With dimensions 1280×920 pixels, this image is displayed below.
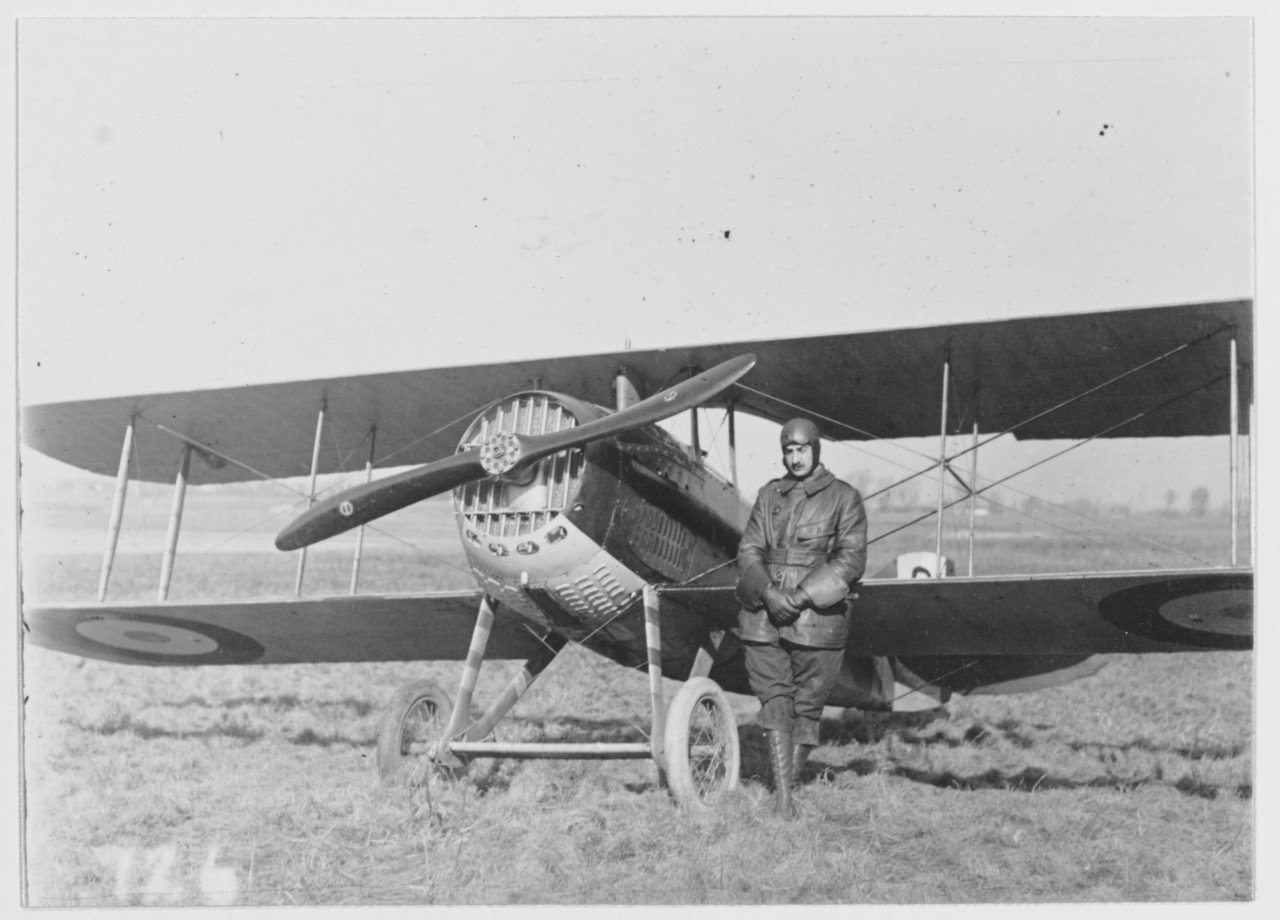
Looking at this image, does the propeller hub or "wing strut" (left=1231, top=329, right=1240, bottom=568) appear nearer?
the propeller hub

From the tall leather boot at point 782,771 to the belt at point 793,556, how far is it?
2.77ft

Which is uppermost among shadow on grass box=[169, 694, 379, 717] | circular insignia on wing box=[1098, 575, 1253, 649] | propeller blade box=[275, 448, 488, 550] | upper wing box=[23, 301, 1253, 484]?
upper wing box=[23, 301, 1253, 484]

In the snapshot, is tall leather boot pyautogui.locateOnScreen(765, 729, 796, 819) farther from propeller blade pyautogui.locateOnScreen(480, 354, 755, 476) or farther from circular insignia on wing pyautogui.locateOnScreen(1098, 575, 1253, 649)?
circular insignia on wing pyautogui.locateOnScreen(1098, 575, 1253, 649)

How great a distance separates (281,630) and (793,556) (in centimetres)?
451

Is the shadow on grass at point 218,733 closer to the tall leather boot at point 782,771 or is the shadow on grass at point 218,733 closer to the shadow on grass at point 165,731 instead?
the shadow on grass at point 165,731

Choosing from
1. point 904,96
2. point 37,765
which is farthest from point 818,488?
point 37,765

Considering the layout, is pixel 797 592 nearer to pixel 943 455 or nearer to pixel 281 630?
pixel 943 455

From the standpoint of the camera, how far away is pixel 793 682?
5.60m

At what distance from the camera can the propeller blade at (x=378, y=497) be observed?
576cm

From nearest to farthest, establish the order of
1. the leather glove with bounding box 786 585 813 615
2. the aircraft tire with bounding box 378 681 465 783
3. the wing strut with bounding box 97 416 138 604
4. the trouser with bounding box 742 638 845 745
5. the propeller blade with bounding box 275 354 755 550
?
1. the leather glove with bounding box 786 585 813 615
2. the trouser with bounding box 742 638 845 745
3. the propeller blade with bounding box 275 354 755 550
4. the aircraft tire with bounding box 378 681 465 783
5. the wing strut with bounding box 97 416 138 604

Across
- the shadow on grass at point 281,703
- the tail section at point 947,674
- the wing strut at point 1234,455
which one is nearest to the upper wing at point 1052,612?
the wing strut at point 1234,455

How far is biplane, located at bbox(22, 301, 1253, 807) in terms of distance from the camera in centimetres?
587

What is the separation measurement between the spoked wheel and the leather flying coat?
1.73ft

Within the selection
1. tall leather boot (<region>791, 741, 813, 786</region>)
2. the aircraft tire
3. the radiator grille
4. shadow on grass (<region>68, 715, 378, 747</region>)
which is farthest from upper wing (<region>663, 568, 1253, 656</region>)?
shadow on grass (<region>68, 715, 378, 747</region>)
